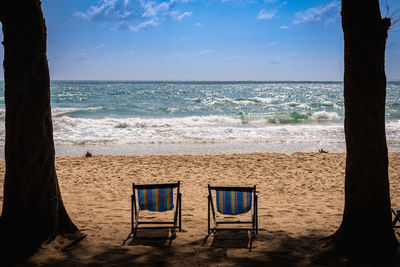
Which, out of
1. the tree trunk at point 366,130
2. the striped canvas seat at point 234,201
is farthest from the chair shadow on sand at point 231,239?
the tree trunk at point 366,130

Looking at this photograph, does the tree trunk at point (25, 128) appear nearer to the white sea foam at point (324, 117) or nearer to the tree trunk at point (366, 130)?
the tree trunk at point (366, 130)

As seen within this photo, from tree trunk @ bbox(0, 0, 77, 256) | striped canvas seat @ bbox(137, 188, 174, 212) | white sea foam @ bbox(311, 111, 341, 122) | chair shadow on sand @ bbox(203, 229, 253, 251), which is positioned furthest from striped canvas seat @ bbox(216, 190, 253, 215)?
white sea foam @ bbox(311, 111, 341, 122)

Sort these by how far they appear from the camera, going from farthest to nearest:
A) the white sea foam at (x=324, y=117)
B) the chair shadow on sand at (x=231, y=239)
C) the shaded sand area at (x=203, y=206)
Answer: the white sea foam at (x=324, y=117) < the chair shadow on sand at (x=231, y=239) < the shaded sand area at (x=203, y=206)

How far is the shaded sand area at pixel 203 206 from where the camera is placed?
143 inches

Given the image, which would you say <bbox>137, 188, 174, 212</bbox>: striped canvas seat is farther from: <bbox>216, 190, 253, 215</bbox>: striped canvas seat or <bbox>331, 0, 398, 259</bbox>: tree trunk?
<bbox>331, 0, 398, 259</bbox>: tree trunk

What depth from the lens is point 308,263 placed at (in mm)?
3447

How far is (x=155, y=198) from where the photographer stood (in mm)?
4418

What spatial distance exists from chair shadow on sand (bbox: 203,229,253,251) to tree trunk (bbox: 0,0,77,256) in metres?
1.87

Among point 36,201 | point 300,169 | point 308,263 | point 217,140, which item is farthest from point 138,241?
point 217,140

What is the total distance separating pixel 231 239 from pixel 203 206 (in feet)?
5.94

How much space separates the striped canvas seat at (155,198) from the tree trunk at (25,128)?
3.70 feet

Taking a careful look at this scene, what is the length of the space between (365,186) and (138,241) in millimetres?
2567

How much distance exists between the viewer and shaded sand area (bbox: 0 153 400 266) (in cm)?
364

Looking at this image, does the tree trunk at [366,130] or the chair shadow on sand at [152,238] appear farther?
the chair shadow on sand at [152,238]
